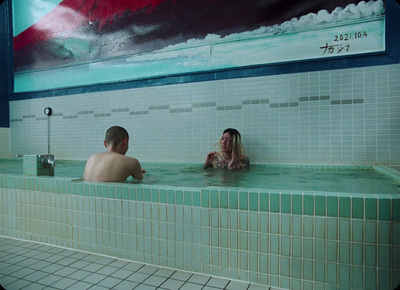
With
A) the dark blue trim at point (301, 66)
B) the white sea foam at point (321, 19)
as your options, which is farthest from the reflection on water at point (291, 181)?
the white sea foam at point (321, 19)

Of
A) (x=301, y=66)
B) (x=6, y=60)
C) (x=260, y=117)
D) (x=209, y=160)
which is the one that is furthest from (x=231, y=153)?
(x=6, y=60)

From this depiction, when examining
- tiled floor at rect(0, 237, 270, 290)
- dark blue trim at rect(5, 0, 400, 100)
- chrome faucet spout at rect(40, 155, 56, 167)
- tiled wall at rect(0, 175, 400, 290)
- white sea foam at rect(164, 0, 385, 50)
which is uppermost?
white sea foam at rect(164, 0, 385, 50)

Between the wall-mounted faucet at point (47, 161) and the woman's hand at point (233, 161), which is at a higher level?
the wall-mounted faucet at point (47, 161)

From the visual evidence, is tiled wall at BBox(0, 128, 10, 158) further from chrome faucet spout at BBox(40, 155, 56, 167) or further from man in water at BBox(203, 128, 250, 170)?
man in water at BBox(203, 128, 250, 170)

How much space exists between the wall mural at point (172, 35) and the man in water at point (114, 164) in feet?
7.98

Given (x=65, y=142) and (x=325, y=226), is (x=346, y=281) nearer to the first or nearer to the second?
(x=325, y=226)

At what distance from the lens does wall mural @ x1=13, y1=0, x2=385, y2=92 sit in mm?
3785

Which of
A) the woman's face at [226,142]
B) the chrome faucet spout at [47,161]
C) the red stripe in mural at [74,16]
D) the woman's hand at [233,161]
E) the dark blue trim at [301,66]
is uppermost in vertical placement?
the red stripe in mural at [74,16]

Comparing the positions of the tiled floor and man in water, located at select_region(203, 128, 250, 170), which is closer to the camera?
the tiled floor

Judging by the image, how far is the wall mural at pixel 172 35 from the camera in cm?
379

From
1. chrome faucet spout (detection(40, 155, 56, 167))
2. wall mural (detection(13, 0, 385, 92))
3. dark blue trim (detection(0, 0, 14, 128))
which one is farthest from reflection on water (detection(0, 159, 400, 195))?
dark blue trim (detection(0, 0, 14, 128))

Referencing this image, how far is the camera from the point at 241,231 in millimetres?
1657

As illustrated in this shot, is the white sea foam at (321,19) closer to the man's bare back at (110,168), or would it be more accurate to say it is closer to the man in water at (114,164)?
the man in water at (114,164)

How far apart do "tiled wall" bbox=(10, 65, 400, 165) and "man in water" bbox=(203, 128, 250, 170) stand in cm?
31
